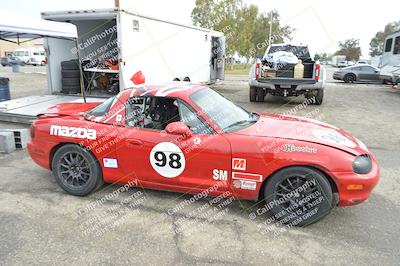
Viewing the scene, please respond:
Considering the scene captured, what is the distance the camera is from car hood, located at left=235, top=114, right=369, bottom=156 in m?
3.36

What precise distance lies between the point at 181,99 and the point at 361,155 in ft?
6.71

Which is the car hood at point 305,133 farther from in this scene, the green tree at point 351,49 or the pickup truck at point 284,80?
the green tree at point 351,49

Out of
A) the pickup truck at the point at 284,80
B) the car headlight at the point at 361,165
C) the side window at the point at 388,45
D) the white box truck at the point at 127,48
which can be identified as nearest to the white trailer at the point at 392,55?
the side window at the point at 388,45

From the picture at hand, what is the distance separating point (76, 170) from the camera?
4.00 metres

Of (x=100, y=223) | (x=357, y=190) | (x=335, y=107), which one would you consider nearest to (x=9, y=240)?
(x=100, y=223)

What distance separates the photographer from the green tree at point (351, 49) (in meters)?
77.1

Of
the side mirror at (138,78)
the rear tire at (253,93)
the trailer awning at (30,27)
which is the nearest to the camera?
the trailer awning at (30,27)

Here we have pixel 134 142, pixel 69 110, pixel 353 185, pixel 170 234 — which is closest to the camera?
pixel 353 185

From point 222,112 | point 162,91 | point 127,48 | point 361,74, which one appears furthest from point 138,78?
point 361,74

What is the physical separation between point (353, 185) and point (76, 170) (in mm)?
3215

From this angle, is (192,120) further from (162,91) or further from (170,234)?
(170,234)

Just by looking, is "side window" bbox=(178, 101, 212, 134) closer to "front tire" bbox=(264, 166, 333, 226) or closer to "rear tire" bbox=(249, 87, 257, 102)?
"front tire" bbox=(264, 166, 333, 226)

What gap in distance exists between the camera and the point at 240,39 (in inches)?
1120

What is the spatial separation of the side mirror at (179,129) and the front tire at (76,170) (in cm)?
115
